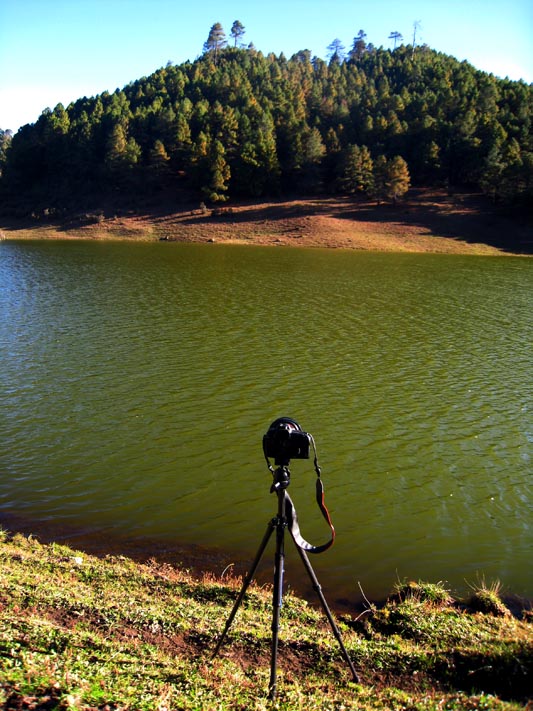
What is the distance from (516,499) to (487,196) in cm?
8168

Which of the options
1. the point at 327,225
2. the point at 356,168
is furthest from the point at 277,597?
the point at 356,168

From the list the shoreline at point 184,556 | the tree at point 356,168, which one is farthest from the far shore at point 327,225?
the shoreline at point 184,556

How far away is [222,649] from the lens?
5.34m

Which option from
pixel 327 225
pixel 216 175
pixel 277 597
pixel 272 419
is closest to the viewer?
pixel 277 597

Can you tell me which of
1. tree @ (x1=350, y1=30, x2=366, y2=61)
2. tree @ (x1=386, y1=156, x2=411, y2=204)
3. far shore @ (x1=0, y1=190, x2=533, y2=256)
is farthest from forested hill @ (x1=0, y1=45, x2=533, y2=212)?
tree @ (x1=350, y1=30, x2=366, y2=61)

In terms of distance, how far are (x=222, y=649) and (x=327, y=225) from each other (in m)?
70.1

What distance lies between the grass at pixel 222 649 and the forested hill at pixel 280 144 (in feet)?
253

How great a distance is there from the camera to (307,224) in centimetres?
7219

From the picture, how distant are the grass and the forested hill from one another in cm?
7714

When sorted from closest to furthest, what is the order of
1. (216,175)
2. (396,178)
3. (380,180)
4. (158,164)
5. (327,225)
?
(327,225)
(396,178)
(380,180)
(216,175)
(158,164)

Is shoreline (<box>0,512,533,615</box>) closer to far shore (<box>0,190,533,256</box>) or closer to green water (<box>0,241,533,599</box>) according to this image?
green water (<box>0,241,533,599</box>)

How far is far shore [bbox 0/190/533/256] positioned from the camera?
218ft

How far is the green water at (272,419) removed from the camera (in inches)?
375

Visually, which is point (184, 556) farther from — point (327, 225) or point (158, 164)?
point (158, 164)
